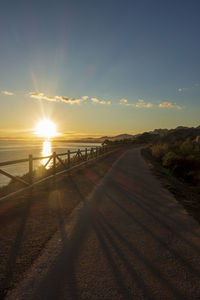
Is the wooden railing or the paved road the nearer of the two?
the paved road

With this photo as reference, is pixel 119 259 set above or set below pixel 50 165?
below

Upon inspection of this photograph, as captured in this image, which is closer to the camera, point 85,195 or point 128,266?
point 128,266

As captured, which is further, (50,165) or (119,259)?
(50,165)

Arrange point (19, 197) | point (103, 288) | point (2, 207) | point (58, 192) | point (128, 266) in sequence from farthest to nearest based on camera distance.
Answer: point (58, 192), point (19, 197), point (2, 207), point (128, 266), point (103, 288)

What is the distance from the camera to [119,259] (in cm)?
331

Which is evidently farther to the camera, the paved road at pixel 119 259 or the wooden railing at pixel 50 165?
the wooden railing at pixel 50 165

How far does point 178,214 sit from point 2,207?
5263mm

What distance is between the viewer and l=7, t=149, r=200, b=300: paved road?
2.59 meters

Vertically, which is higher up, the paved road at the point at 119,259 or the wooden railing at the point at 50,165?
the wooden railing at the point at 50,165

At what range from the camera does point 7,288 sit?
264 cm

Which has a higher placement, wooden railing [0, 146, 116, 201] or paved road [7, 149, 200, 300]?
wooden railing [0, 146, 116, 201]

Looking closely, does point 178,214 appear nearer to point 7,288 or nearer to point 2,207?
→ point 7,288

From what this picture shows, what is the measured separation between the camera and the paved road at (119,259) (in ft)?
8.50

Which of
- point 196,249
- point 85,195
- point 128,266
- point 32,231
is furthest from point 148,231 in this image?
point 85,195
